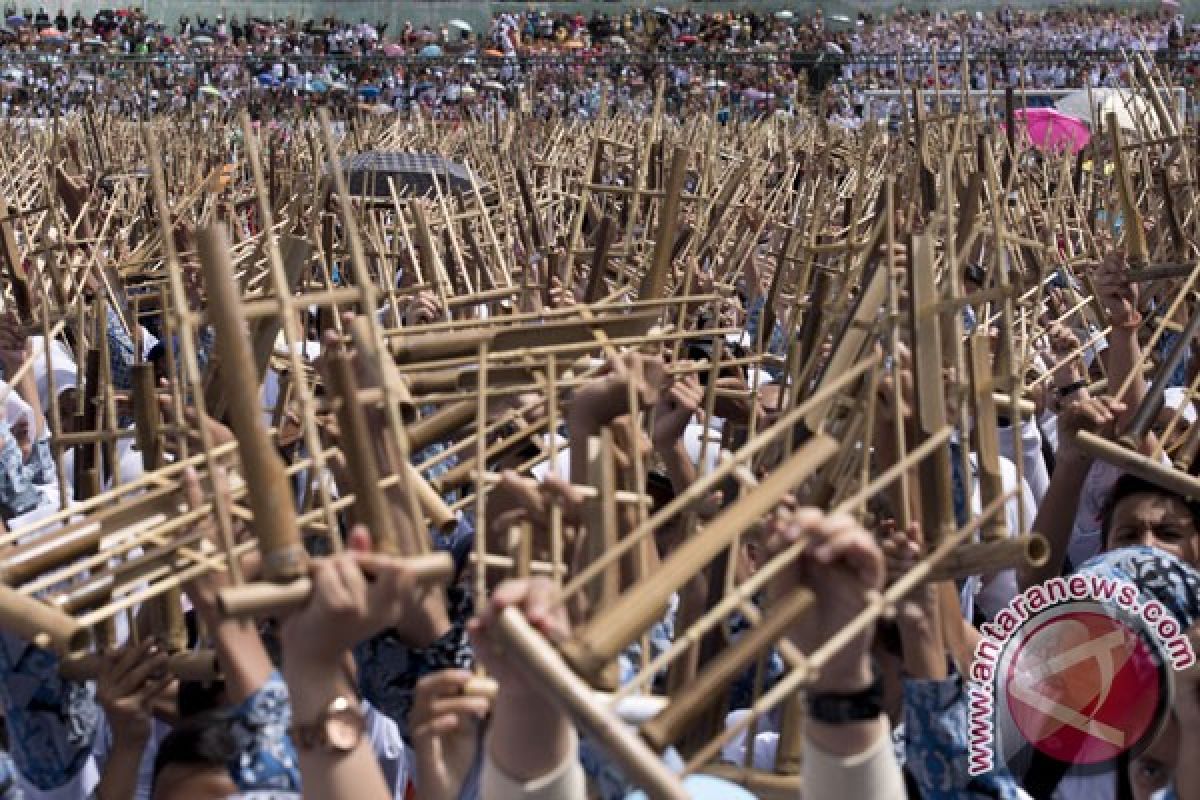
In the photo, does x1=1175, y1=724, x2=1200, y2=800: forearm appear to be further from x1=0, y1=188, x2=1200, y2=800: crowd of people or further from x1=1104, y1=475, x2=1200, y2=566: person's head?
x1=1104, y1=475, x2=1200, y2=566: person's head

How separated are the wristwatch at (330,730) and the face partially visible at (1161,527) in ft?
5.51

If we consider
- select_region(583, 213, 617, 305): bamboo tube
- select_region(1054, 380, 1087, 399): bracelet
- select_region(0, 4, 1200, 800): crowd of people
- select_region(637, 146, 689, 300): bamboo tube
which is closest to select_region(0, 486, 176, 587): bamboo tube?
select_region(0, 4, 1200, 800): crowd of people

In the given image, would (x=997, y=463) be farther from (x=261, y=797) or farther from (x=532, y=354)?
(x=261, y=797)

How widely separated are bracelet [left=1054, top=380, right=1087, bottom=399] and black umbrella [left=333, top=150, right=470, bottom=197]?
10.3 ft

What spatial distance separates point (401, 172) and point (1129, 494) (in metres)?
4.59

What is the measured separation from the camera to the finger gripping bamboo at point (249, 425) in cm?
177

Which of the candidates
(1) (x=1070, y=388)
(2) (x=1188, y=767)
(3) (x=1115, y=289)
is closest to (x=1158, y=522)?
(2) (x=1188, y=767)

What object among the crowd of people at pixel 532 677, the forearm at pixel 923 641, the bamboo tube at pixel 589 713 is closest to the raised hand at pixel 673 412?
the crowd of people at pixel 532 677

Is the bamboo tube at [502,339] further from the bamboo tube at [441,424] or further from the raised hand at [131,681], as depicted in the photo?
the raised hand at [131,681]

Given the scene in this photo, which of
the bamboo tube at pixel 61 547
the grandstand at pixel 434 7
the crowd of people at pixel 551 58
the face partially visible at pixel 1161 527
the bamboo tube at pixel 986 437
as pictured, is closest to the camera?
the bamboo tube at pixel 61 547

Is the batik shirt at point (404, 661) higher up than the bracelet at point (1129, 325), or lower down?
lower down

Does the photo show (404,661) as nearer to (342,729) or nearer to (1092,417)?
(342,729)

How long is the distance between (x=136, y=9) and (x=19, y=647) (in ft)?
110

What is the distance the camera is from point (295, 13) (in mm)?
36719
